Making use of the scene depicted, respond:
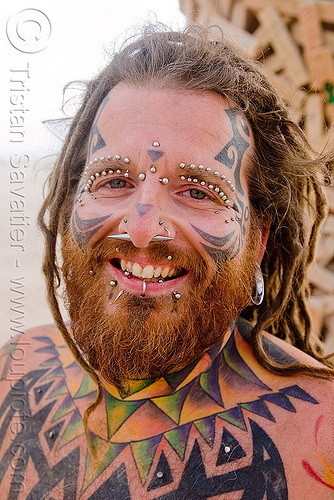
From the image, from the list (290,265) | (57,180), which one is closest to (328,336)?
(290,265)

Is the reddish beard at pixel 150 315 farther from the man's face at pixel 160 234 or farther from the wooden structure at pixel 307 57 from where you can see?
the wooden structure at pixel 307 57

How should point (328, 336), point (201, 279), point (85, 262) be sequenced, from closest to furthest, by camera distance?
point (201, 279)
point (85, 262)
point (328, 336)

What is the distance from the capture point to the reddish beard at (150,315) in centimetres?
170

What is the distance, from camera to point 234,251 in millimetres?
1842

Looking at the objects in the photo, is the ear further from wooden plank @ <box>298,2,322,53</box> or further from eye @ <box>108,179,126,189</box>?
wooden plank @ <box>298,2,322,53</box>

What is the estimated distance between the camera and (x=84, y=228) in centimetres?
187

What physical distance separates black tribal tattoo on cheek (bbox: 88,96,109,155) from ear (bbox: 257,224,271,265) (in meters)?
0.82

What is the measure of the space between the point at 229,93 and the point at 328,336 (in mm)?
2210

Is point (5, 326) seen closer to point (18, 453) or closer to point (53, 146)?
point (53, 146)

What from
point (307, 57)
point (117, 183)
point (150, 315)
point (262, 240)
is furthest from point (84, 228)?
point (307, 57)

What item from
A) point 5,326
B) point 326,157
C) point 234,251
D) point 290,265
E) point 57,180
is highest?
point 326,157

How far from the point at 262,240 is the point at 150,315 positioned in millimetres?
760

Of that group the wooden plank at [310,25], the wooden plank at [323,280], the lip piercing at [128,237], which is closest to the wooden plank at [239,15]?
the wooden plank at [310,25]

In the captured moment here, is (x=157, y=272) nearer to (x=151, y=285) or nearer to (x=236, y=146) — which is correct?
(x=151, y=285)
